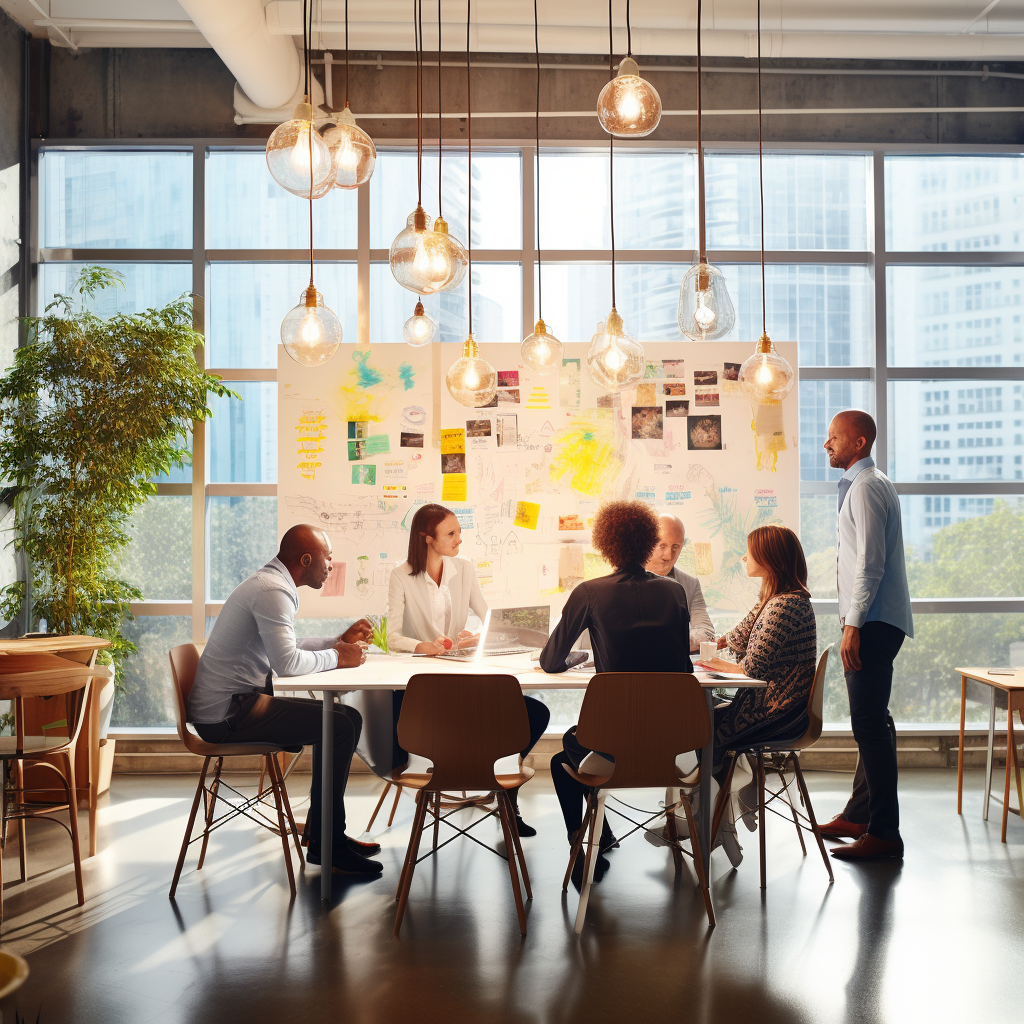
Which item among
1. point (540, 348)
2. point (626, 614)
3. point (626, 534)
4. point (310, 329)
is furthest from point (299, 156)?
point (626, 614)

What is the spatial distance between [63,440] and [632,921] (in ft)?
12.3

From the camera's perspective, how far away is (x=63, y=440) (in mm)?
4562

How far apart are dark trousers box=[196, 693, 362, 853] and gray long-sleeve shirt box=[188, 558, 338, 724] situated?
0.06 metres

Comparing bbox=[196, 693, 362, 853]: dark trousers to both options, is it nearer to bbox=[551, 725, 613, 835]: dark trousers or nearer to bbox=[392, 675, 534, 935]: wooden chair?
bbox=[392, 675, 534, 935]: wooden chair

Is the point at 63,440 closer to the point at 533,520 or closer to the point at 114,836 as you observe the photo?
the point at 114,836

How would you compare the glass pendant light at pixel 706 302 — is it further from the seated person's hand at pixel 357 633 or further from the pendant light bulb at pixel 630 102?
the seated person's hand at pixel 357 633

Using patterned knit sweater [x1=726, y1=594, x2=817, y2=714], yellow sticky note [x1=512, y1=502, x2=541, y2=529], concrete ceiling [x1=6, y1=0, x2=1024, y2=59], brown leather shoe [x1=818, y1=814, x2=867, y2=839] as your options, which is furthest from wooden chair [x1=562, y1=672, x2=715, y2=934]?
concrete ceiling [x1=6, y1=0, x2=1024, y2=59]

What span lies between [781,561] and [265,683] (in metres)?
2.19

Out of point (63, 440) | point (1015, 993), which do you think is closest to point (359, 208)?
point (63, 440)

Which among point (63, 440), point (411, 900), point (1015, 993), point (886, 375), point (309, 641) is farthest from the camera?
point (886, 375)

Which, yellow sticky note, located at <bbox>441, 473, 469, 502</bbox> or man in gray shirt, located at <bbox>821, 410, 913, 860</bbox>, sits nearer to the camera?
man in gray shirt, located at <bbox>821, 410, 913, 860</bbox>

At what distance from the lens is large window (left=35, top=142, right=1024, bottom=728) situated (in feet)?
17.2

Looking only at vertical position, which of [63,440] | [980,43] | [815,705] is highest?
[980,43]

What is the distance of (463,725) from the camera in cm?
283
